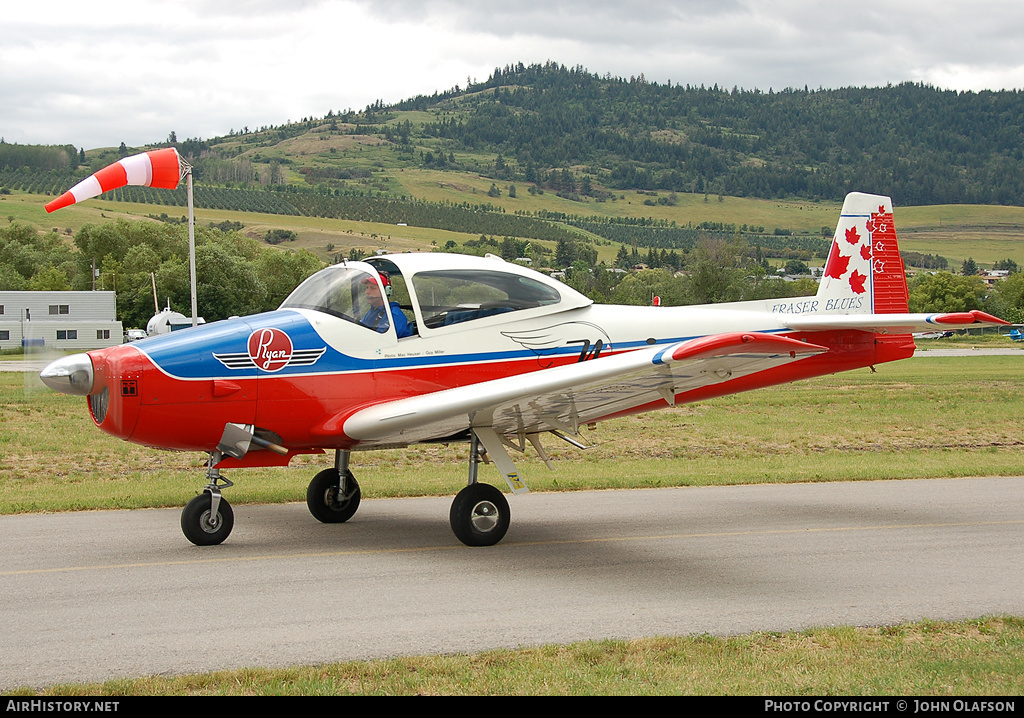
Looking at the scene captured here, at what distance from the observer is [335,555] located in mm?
8562

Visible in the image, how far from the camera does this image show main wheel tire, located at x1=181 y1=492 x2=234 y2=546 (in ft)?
28.8

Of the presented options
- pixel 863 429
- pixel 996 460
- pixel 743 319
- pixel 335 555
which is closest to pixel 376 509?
pixel 335 555

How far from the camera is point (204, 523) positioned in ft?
29.0

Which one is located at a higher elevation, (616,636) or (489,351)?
(489,351)

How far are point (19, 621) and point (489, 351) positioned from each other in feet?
15.5

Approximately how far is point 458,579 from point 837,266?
22.4ft

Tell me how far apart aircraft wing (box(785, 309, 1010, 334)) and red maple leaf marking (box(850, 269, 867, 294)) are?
0.87 m

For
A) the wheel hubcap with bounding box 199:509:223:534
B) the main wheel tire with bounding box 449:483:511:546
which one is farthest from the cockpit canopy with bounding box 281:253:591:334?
the wheel hubcap with bounding box 199:509:223:534

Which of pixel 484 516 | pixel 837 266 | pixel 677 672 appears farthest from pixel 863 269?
pixel 677 672

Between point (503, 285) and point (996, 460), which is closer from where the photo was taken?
point (503, 285)

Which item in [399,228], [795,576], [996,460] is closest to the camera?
[795,576]

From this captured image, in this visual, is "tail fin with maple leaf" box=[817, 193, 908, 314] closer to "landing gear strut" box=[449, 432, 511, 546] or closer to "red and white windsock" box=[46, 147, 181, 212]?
"landing gear strut" box=[449, 432, 511, 546]

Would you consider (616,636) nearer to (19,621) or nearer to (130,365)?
(19,621)

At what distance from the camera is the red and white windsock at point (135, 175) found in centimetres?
1773
